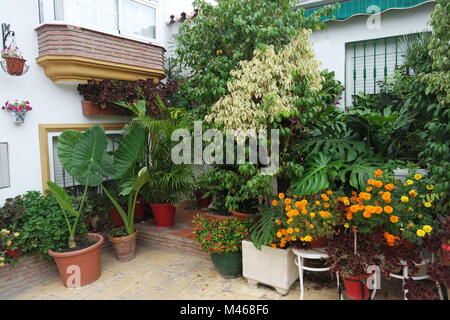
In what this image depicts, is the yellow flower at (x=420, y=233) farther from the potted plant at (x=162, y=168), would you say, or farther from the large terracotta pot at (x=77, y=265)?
the large terracotta pot at (x=77, y=265)

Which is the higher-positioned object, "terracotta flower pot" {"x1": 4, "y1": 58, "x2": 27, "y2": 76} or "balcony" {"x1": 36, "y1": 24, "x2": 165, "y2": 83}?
"balcony" {"x1": 36, "y1": 24, "x2": 165, "y2": 83}

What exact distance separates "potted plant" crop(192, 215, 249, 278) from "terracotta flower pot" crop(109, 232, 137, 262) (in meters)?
1.29

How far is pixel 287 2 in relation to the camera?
384cm

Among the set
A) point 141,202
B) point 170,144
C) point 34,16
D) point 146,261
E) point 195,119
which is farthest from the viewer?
point 141,202

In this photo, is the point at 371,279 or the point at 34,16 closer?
the point at 371,279

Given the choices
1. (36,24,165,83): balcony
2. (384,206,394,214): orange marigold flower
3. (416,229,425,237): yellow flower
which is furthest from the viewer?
(36,24,165,83): balcony

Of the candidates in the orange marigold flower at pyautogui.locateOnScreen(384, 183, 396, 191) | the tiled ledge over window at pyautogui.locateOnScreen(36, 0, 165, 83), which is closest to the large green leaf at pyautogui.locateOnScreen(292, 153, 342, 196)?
the orange marigold flower at pyautogui.locateOnScreen(384, 183, 396, 191)

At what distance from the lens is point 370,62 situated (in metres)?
5.25

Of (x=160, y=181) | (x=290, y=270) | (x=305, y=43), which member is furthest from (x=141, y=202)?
(x=305, y=43)

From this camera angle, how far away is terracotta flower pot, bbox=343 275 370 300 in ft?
11.2

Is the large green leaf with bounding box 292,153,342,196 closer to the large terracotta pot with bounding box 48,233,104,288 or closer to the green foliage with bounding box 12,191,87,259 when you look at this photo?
the large terracotta pot with bounding box 48,233,104,288

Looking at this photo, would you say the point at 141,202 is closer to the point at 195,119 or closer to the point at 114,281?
the point at 114,281

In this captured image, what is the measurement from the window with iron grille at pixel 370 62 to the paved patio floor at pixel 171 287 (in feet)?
9.93
